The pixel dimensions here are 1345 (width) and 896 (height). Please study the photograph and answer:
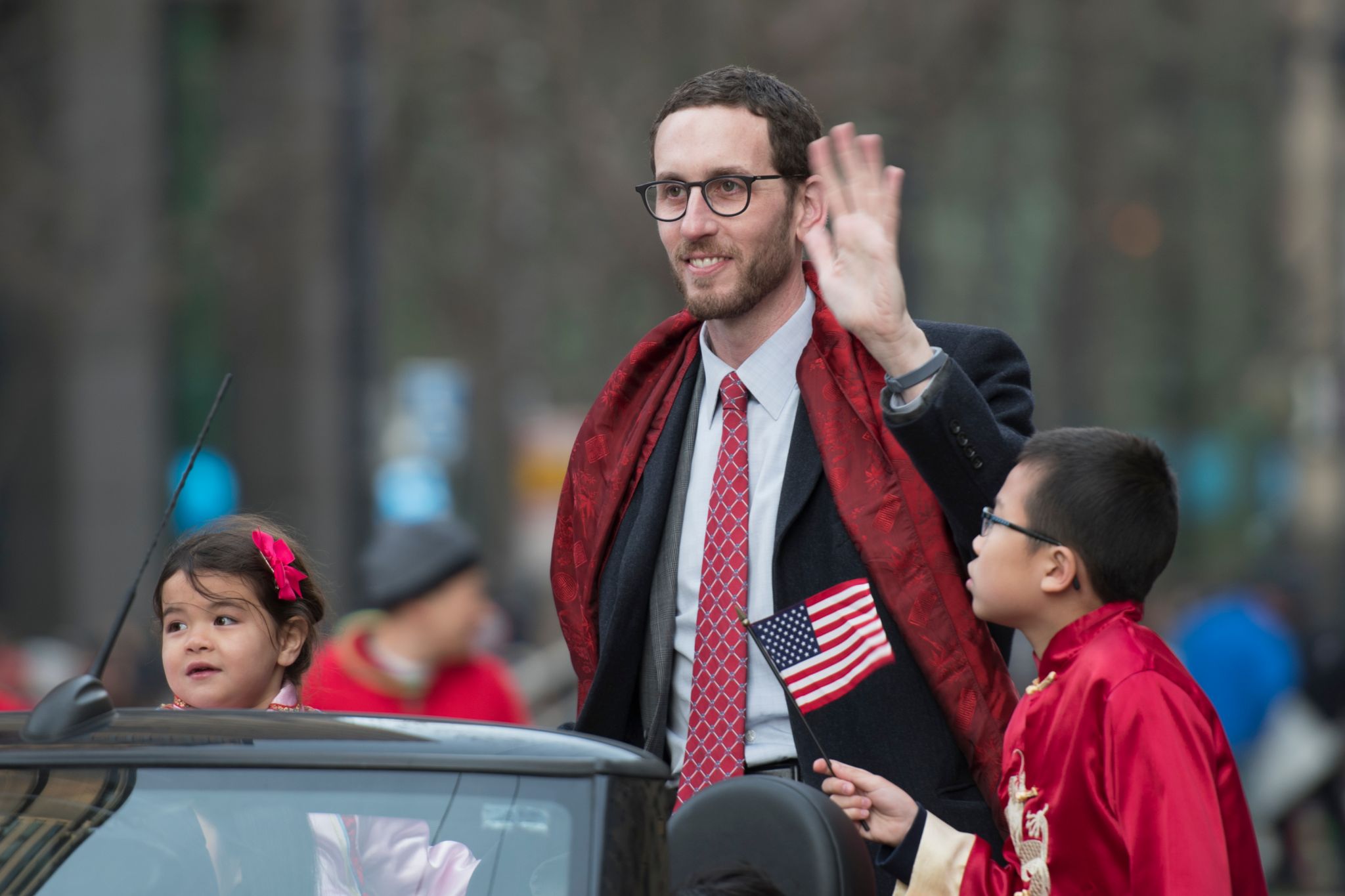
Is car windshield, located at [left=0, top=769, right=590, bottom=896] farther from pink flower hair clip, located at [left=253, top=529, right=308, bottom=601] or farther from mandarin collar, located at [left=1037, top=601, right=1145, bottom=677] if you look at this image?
pink flower hair clip, located at [left=253, top=529, right=308, bottom=601]

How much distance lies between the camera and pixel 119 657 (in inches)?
397

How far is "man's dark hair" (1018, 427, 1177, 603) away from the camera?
3.37 metres

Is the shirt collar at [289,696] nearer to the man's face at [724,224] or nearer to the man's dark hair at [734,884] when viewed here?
the man's face at [724,224]

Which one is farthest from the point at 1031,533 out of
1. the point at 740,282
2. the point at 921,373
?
the point at 740,282

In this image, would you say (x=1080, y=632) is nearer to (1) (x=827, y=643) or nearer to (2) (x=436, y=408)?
(1) (x=827, y=643)

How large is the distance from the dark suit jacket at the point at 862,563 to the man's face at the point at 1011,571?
0.45ft

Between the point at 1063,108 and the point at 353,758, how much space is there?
82.2 feet

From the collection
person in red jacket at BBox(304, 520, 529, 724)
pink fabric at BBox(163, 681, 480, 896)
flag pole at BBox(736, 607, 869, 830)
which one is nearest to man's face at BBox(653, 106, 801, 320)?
flag pole at BBox(736, 607, 869, 830)

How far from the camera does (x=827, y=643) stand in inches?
A: 139

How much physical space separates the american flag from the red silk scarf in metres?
0.06

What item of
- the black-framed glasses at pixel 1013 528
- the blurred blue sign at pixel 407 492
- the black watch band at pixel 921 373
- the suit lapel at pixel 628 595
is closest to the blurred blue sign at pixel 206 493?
the blurred blue sign at pixel 407 492

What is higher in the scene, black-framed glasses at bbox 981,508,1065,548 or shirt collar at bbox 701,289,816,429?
shirt collar at bbox 701,289,816,429

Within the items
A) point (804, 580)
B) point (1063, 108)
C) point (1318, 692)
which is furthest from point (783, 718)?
point (1063, 108)

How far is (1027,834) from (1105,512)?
553mm
